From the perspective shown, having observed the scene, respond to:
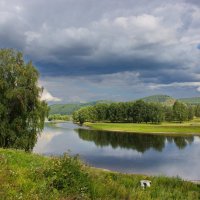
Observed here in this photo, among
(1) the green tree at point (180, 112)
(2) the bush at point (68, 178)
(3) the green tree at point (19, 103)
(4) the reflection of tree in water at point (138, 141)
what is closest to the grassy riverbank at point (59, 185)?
(2) the bush at point (68, 178)

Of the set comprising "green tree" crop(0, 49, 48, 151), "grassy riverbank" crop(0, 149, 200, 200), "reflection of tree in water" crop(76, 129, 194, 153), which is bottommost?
"reflection of tree in water" crop(76, 129, 194, 153)

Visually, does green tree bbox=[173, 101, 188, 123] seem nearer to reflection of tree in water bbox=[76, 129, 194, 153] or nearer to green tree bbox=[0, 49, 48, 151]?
reflection of tree in water bbox=[76, 129, 194, 153]

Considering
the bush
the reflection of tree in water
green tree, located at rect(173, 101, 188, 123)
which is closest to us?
the bush

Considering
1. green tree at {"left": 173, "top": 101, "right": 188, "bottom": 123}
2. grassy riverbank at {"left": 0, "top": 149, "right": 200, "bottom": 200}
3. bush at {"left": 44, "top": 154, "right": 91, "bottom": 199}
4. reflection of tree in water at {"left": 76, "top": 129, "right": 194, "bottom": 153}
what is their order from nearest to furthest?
1. grassy riverbank at {"left": 0, "top": 149, "right": 200, "bottom": 200}
2. bush at {"left": 44, "top": 154, "right": 91, "bottom": 199}
3. reflection of tree in water at {"left": 76, "top": 129, "right": 194, "bottom": 153}
4. green tree at {"left": 173, "top": 101, "right": 188, "bottom": 123}

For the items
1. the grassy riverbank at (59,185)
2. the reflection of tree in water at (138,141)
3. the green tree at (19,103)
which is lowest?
the reflection of tree in water at (138,141)

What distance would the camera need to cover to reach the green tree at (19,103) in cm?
3888

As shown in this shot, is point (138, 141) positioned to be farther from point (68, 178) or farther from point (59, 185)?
point (59, 185)

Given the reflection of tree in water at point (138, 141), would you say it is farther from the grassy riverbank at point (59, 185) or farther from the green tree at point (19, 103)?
the grassy riverbank at point (59, 185)

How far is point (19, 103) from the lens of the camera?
3922 centimetres

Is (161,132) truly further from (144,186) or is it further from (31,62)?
(144,186)

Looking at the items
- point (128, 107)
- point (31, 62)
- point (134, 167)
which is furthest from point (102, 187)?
point (128, 107)

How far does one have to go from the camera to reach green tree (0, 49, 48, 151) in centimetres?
3888

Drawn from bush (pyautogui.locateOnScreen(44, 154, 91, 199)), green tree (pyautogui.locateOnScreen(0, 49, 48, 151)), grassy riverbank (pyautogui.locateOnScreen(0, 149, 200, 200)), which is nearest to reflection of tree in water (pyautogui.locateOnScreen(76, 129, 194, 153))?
green tree (pyautogui.locateOnScreen(0, 49, 48, 151))

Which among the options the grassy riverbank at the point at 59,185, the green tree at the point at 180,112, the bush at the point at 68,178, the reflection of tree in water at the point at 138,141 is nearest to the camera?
the grassy riverbank at the point at 59,185
